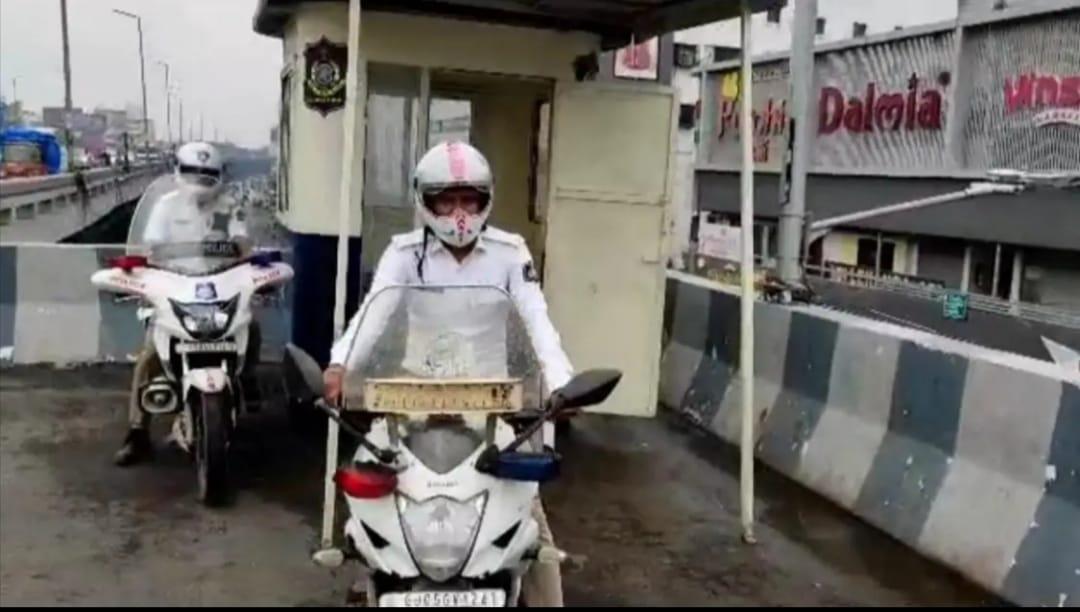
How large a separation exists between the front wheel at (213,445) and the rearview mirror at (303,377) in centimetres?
279

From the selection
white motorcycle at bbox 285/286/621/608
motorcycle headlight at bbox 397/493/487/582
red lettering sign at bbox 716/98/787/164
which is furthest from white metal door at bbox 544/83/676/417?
red lettering sign at bbox 716/98/787/164

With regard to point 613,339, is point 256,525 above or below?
below

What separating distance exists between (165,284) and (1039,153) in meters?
17.3

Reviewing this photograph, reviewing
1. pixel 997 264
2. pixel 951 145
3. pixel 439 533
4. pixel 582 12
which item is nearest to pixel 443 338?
pixel 439 533

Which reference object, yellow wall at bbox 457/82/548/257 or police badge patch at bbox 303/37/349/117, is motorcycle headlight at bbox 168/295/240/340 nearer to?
police badge patch at bbox 303/37/349/117

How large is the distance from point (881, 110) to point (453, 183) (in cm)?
2273

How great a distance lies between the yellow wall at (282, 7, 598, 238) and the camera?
8.81 meters

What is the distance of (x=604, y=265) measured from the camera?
30.1 ft

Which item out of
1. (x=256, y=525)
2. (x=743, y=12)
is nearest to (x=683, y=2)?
(x=743, y=12)

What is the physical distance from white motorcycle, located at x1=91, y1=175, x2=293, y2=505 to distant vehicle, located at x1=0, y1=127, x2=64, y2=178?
40.1 m

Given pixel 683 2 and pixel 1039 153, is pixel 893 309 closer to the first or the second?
pixel 683 2

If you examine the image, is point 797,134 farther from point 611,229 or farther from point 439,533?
point 439,533

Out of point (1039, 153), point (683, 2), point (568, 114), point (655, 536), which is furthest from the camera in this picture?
point (1039, 153)

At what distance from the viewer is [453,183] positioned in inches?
181
